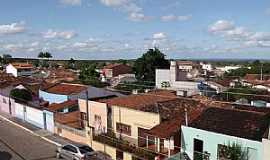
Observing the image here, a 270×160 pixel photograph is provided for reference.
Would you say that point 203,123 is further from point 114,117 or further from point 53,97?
point 53,97

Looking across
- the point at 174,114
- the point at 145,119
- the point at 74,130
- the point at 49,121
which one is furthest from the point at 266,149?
the point at 49,121

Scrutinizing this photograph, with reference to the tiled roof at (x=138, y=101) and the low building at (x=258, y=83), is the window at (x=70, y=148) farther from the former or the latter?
the low building at (x=258, y=83)

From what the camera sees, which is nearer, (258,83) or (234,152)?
(234,152)

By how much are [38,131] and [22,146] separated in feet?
19.2

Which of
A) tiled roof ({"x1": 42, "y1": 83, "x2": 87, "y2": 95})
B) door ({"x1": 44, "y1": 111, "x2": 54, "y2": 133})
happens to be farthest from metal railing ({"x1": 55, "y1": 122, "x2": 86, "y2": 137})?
tiled roof ({"x1": 42, "y1": 83, "x2": 87, "y2": 95})

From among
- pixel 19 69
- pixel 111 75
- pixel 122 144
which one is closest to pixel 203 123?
pixel 122 144

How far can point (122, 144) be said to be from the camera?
25.2m

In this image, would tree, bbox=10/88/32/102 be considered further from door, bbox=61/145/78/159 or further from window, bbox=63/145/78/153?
window, bbox=63/145/78/153

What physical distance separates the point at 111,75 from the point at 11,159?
8280 cm

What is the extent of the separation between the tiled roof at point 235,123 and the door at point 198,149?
0.88 meters

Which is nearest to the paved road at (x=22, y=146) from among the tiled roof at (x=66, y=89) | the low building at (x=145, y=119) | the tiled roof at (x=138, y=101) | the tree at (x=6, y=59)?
the low building at (x=145, y=119)

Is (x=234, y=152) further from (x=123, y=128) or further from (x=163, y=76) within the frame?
(x=163, y=76)

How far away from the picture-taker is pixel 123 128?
28.4 meters

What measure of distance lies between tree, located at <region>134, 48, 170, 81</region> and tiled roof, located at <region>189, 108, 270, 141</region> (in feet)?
163
